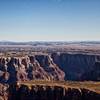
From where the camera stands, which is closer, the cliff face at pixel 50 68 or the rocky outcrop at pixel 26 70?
the cliff face at pixel 50 68

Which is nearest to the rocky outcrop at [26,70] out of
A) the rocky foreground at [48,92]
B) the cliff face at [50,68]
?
the cliff face at [50,68]

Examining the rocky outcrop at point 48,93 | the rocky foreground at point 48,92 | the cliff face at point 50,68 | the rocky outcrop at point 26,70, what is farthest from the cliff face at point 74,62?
the rocky outcrop at point 48,93

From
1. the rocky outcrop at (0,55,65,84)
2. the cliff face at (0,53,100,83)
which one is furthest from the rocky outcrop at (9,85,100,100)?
the rocky outcrop at (0,55,65,84)

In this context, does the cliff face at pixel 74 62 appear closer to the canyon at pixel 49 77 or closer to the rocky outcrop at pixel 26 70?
the canyon at pixel 49 77

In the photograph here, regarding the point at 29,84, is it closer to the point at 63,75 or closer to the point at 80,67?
the point at 63,75

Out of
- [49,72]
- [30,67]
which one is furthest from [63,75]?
[30,67]

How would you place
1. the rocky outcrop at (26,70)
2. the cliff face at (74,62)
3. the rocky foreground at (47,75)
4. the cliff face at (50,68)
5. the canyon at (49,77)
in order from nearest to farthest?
the rocky foreground at (47,75) < the canyon at (49,77) < the cliff face at (50,68) < the rocky outcrop at (26,70) < the cliff face at (74,62)

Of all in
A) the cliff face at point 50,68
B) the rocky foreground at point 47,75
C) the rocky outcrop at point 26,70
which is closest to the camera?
the rocky foreground at point 47,75
